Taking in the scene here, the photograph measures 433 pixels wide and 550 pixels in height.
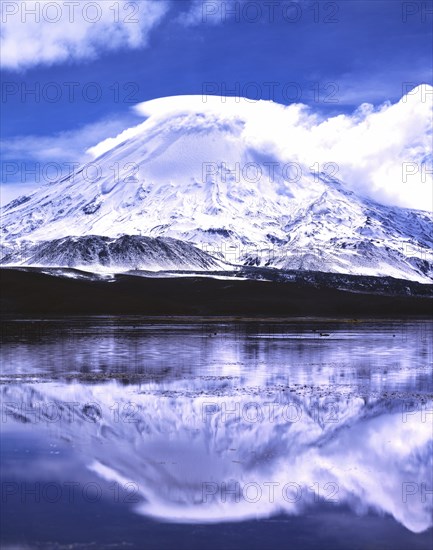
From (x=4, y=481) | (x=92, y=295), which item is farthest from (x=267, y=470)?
(x=92, y=295)

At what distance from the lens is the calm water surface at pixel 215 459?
570 inches

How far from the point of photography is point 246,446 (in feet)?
70.4

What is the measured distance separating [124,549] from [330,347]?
158 ft

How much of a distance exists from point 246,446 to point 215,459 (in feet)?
5.72

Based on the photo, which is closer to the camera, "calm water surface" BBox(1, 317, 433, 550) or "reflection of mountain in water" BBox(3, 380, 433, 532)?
"calm water surface" BBox(1, 317, 433, 550)

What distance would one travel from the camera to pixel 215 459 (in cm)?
1989

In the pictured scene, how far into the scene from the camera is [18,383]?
112ft

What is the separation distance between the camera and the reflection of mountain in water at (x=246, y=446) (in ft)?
53.9

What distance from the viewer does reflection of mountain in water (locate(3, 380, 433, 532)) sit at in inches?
647

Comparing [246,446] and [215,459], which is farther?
[246,446]

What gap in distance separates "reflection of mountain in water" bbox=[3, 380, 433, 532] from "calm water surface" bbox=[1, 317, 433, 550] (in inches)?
2.1

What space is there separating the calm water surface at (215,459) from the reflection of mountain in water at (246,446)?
0.05 meters

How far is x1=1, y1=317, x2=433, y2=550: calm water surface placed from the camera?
47.5 ft

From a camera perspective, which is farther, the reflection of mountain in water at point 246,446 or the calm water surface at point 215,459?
the reflection of mountain in water at point 246,446
